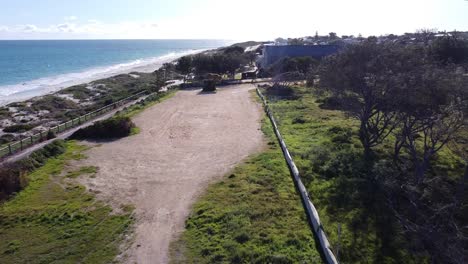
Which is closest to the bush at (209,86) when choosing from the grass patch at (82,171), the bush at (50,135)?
the bush at (50,135)

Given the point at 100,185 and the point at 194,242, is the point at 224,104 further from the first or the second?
the point at 194,242

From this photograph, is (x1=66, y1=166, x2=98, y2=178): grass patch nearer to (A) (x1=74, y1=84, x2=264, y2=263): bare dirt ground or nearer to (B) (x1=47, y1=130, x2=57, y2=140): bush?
(A) (x1=74, y1=84, x2=264, y2=263): bare dirt ground

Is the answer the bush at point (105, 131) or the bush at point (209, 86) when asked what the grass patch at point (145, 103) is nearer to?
the bush at point (209, 86)

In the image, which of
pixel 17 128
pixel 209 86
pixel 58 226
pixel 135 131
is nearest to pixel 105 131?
pixel 135 131

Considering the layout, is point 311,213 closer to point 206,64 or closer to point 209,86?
point 209,86

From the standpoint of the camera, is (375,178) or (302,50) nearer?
(375,178)

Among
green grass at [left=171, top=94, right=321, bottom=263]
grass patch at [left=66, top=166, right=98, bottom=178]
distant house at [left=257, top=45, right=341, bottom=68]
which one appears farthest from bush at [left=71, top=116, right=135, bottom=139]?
distant house at [left=257, top=45, right=341, bottom=68]
